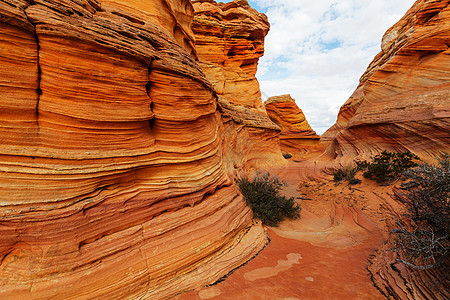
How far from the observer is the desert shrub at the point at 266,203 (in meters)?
6.95

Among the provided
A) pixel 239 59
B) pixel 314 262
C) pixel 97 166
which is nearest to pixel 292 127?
pixel 239 59

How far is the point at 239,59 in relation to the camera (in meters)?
17.9

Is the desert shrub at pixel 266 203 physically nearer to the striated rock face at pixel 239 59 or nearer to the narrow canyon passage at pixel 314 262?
the narrow canyon passage at pixel 314 262

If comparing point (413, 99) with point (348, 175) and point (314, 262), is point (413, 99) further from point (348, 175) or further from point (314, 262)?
point (314, 262)

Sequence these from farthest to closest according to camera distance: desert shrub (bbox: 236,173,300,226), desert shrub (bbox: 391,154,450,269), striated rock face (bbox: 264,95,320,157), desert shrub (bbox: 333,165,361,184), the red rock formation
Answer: striated rock face (bbox: 264,95,320,157)
desert shrub (bbox: 333,165,361,184)
the red rock formation
desert shrub (bbox: 236,173,300,226)
desert shrub (bbox: 391,154,450,269)

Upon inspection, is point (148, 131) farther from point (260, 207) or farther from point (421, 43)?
point (421, 43)

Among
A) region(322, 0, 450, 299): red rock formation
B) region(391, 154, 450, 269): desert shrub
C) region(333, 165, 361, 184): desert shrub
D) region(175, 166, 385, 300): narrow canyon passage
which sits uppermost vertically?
region(322, 0, 450, 299): red rock formation

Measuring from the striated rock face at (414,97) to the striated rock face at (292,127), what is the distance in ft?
47.3

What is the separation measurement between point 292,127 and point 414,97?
1799 centimetres

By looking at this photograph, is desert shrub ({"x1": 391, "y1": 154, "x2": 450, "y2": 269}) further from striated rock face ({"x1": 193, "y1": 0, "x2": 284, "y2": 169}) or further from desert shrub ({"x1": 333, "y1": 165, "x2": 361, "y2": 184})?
striated rock face ({"x1": 193, "y1": 0, "x2": 284, "y2": 169})

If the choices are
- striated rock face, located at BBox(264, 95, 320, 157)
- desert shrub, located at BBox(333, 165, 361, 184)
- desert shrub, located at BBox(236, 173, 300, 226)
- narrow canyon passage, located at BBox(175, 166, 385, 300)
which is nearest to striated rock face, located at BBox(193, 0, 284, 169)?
desert shrub, located at BBox(333, 165, 361, 184)

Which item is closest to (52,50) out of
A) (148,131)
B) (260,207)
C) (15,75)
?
(15,75)

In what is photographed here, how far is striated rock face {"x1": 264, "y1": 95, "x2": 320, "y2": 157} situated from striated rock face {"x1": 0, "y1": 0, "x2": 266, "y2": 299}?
26.1m

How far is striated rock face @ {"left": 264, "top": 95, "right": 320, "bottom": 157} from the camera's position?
28984mm
